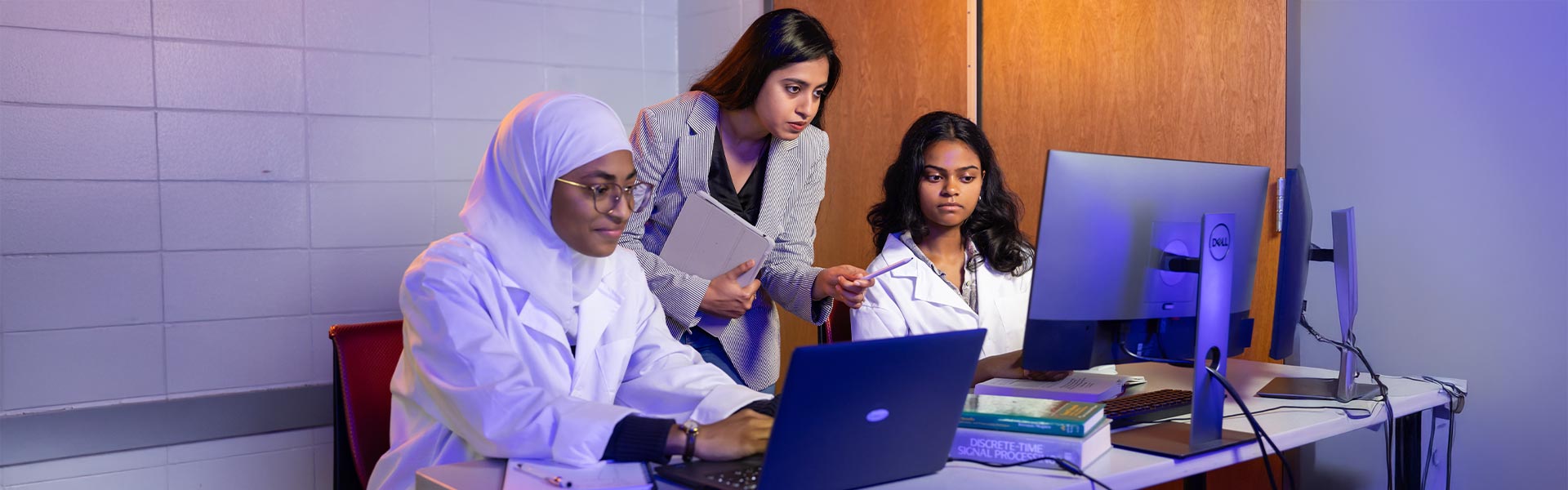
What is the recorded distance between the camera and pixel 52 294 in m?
2.73

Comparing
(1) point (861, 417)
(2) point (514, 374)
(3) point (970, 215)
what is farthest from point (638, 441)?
(3) point (970, 215)

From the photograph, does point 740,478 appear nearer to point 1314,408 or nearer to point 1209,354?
point 1209,354

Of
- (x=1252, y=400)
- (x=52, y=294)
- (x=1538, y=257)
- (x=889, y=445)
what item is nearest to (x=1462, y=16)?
(x=1538, y=257)

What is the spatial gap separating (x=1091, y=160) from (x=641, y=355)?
0.82 meters

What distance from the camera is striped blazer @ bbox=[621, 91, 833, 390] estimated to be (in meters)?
2.28

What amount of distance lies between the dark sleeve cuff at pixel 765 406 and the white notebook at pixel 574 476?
224 millimetres

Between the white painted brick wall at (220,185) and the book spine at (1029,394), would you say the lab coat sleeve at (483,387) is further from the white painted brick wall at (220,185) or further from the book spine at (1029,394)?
the white painted brick wall at (220,185)

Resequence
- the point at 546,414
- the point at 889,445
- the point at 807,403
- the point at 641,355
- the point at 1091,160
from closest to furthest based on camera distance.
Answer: the point at 807,403, the point at 889,445, the point at 546,414, the point at 1091,160, the point at 641,355

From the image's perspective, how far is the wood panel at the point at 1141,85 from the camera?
2.59 meters

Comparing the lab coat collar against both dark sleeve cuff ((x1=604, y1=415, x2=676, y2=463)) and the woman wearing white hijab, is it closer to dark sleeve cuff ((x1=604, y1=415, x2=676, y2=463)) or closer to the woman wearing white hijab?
the woman wearing white hijab

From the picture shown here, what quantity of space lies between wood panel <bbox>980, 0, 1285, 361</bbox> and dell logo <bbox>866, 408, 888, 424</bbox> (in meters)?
1.60

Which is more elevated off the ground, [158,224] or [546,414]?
[158,224]

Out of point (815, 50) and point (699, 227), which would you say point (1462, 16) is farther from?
point (699, 227)

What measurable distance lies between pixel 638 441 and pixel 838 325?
1.06 metres
